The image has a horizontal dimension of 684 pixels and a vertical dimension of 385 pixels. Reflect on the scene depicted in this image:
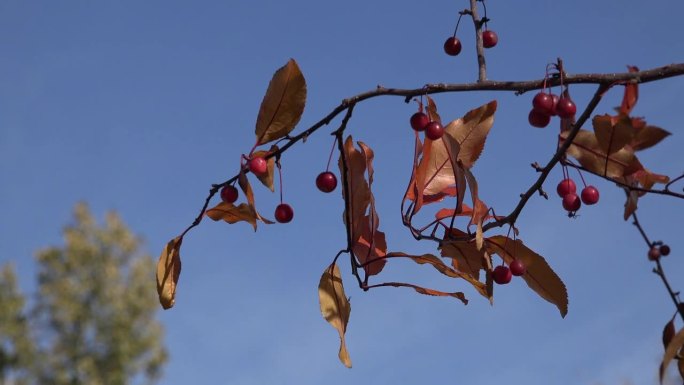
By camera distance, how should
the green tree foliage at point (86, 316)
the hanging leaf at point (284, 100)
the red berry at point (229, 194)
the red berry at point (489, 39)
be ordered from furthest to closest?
the green tree foliage at point (86, 316), the red berry at point (489, 39), the red berry at point (229, 194), the hanging leaf at point (284, 100)

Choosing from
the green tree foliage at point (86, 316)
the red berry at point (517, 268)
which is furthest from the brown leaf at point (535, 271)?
the green tree foliage at point (86, 316)

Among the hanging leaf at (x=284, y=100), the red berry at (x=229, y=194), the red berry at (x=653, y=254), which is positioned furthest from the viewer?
the red berry at (x=653, y=254)

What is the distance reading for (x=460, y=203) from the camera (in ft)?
2.94

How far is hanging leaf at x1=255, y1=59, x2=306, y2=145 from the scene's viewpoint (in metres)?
0.85

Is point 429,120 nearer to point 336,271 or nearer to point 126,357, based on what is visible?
point 336,271

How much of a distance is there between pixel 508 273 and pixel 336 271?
0.20 meters

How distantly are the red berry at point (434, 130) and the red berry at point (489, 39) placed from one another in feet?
0.97

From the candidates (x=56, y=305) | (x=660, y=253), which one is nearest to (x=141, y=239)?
(x=56, y=305)

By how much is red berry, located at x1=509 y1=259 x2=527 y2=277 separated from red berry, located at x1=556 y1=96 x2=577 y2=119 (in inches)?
6.7

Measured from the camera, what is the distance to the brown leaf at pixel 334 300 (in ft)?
3.01

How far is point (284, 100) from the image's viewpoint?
2.83 ft

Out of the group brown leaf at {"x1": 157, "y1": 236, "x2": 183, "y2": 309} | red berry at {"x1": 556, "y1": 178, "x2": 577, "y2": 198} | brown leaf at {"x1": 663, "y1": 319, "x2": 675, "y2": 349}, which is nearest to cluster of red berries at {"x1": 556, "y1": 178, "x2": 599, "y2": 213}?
red berry at {"x1": 556, "y1": 178, "x2": 577, "y2": 198}

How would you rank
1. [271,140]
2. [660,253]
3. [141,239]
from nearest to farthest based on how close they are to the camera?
[271,140], [660,253], [141,239]

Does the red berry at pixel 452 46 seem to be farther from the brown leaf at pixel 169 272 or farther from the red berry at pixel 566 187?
the brown leaf at pixel 169 272
